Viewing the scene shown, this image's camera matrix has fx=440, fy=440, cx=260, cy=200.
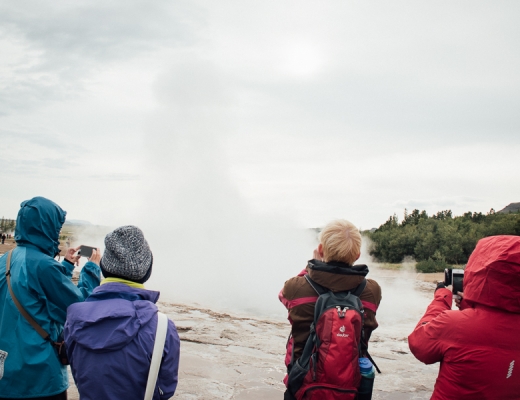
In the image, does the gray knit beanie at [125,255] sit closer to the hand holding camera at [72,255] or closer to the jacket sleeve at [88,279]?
the jacket sleeve at [88,279]

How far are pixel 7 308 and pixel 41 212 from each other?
2.13 feet

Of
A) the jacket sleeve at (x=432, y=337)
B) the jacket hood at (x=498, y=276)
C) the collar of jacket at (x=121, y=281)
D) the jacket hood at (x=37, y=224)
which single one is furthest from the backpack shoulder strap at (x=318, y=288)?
the jacket hood at (x=37, y=224)

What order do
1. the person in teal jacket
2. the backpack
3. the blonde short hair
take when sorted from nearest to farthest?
the backpack → the person in teal jacket → the blonde short hair

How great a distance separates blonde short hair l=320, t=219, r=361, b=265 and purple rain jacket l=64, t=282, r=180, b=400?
1.16 m

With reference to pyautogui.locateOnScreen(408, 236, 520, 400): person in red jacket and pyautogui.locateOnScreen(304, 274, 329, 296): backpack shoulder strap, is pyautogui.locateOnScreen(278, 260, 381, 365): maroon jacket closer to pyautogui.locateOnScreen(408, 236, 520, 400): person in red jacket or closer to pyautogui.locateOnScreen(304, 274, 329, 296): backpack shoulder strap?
pyautogui.locateOnScreen(304, 274, 329, 296): backpack shoulder strap

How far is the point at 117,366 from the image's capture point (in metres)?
2.31

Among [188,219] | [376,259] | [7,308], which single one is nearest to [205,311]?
[7,308]

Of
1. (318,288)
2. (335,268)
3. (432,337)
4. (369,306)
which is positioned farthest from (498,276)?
(318,288)

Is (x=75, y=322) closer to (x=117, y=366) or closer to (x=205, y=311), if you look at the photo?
(x=117, y=366)

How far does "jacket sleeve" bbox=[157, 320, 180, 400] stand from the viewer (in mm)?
2389

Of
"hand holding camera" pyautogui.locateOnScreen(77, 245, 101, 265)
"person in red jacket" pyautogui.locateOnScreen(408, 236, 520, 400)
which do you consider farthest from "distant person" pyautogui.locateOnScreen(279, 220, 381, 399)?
"hand holding camera" pyautogui.locateOnScreen(77, 245, 101, 265)

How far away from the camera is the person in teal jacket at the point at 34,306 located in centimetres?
275

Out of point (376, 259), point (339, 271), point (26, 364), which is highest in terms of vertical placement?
point (339, 271)

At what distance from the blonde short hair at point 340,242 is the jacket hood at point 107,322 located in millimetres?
1164
